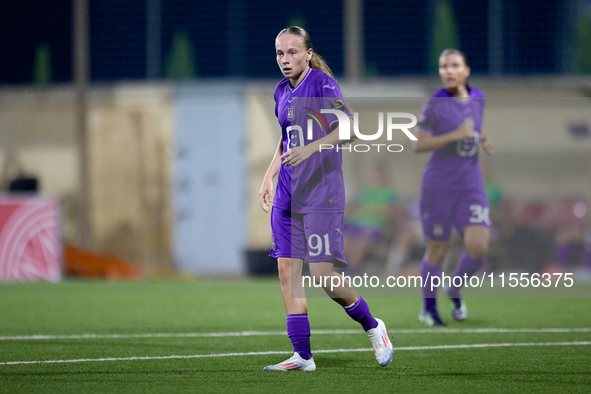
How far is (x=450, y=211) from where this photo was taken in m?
6.35

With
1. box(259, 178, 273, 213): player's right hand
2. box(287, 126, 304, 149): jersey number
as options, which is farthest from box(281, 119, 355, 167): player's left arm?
box(259, 178, 273, 213): player's right hand

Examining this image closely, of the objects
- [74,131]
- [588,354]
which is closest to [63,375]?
[588,354]

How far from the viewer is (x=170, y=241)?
559 inches

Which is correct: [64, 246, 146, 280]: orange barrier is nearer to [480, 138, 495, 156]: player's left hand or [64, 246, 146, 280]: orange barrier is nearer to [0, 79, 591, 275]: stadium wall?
[0, 79, 591, 275]: stadium wall

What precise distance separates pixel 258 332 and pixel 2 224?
6.72 metres

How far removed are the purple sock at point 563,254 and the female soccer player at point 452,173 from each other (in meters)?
5.46

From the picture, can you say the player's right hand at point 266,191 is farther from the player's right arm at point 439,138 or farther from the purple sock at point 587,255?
the purple sock at point 587,255

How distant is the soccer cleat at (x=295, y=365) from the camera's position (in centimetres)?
434

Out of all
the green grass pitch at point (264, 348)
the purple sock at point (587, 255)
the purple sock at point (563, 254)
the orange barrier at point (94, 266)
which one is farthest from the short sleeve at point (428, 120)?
the orange barrier at point (94, 266)

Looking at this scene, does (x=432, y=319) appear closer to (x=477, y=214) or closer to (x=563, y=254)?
(x=477, y=214)

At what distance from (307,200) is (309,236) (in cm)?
18

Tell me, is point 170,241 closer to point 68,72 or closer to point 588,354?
point 68,72

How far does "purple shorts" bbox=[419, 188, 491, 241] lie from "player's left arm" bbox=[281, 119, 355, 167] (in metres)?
2.24

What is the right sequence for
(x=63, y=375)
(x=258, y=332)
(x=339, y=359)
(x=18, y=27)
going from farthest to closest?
(x=18, y=27), (x=258, y=332), (x=339, y=359), (x=63, y=375)
